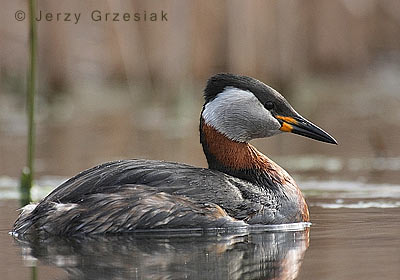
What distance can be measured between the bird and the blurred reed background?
404cm

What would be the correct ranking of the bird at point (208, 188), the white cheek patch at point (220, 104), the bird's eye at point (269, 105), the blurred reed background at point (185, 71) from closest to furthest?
the bird at point (208, 188)
the white cheek patch at point (220, 104)
the bird's eye at point (269, 105)
the blurred reed background at point (185, 71)

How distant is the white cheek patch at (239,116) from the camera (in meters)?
7.79

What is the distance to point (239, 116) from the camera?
7.88 metres

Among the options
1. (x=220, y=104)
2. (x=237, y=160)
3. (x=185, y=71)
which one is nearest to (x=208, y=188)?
(x=237, y=160)

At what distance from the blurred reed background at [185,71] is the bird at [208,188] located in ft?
13.3

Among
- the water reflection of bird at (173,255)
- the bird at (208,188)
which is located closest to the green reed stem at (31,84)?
the bird at (208,188)

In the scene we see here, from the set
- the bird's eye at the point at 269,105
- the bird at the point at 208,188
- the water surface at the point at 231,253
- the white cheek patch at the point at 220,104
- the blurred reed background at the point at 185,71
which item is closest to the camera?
the water surface at the point at 231,253

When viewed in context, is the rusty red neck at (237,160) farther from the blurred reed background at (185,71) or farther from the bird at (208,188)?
the blurred reed background at (185,71)

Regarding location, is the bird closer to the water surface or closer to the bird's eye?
the bird's eye

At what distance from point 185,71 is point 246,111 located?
9.38 m

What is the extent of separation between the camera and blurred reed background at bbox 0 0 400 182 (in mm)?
13789

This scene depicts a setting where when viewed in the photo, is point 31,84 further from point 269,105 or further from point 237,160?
point 269,105

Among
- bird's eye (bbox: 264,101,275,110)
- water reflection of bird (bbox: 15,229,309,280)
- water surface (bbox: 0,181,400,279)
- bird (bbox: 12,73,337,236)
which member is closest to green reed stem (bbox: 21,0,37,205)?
water surface (bbox: 0,181,400,279)

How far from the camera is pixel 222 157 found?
25.8 feet
